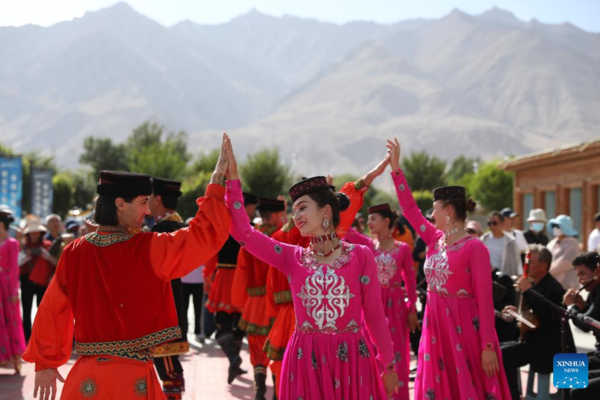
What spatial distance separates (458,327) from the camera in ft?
17.7

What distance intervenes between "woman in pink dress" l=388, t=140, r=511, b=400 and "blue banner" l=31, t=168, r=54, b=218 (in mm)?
28499

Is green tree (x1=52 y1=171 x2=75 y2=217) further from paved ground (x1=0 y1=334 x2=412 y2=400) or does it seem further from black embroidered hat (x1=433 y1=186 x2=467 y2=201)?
black embroidered hat (x1=433 y1=186 x2=467 y2=201)

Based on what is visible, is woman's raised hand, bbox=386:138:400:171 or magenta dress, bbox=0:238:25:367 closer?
woman's raised hand, bbox=386:138:400:171

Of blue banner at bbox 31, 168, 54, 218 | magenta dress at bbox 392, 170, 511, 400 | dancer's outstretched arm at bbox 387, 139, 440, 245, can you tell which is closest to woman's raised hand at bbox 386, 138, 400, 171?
dancer's outstretched arm at bbox 387, 139, 440, 245

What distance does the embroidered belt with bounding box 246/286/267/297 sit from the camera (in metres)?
7.36

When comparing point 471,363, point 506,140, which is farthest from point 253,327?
point 506,140

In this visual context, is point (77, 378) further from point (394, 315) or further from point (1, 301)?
point (1, 301)

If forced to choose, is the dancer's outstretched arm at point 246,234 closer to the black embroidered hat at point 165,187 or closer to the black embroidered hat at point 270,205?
the black embroidered hat at point 165,187

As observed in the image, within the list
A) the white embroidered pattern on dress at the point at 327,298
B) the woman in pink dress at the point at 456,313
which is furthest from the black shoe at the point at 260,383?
the white embroidered pattern on dress at the point at 327,298

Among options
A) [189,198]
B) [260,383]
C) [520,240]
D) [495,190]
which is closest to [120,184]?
[260,383]

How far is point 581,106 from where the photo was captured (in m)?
196

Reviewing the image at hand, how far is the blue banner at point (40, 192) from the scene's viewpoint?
31.5 meters

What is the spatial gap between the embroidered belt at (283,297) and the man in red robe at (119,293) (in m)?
2.32

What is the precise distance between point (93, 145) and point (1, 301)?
74806 millimetres
